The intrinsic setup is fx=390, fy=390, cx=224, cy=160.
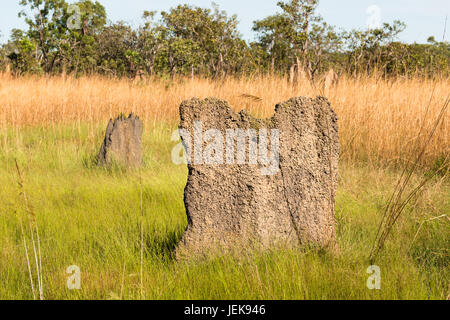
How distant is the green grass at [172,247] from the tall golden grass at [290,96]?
0.69m

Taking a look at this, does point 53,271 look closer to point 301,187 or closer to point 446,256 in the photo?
point 301,187

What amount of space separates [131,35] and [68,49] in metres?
4.62

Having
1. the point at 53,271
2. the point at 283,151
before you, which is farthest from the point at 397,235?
the point at 53,271

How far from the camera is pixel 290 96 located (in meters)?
6.64
